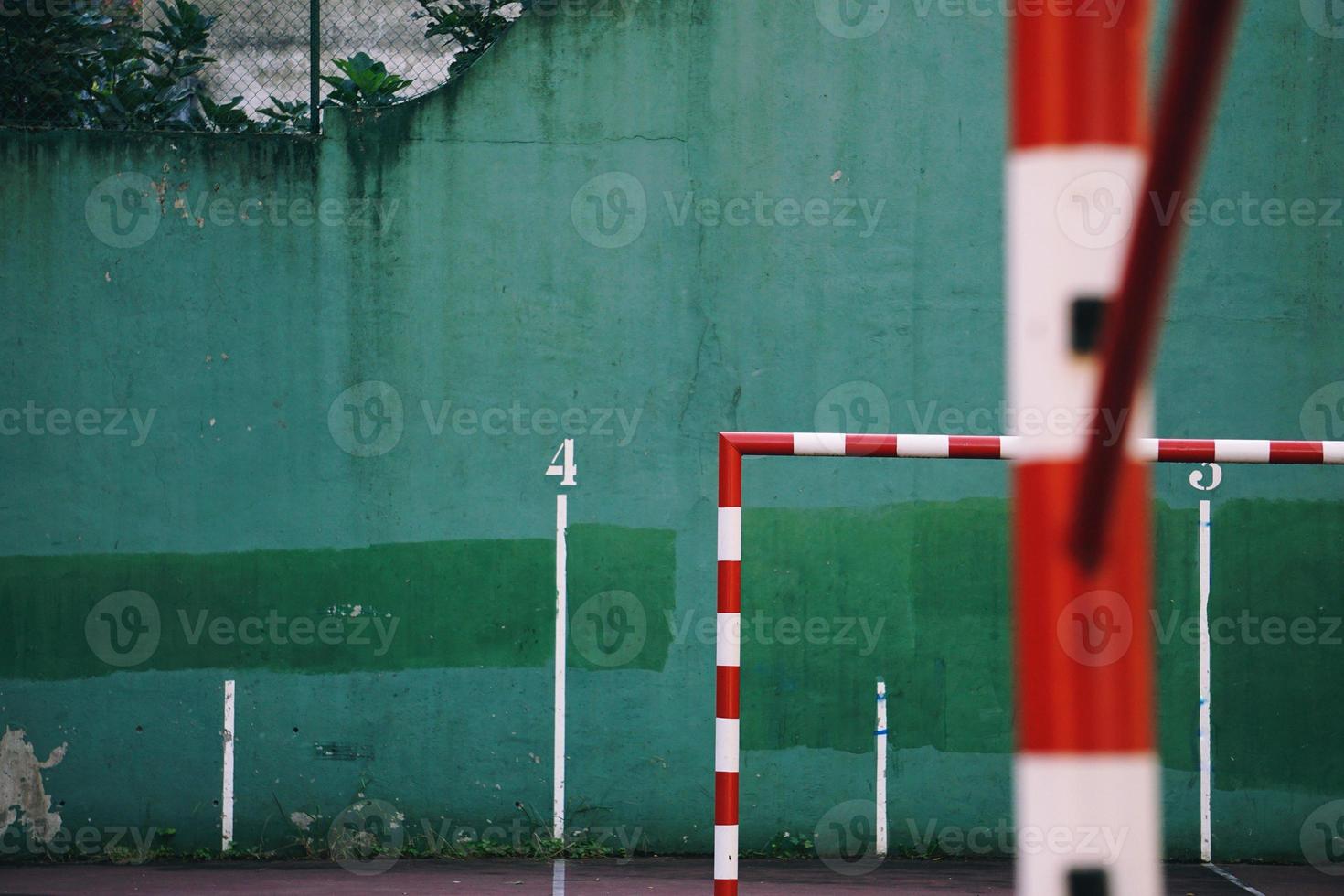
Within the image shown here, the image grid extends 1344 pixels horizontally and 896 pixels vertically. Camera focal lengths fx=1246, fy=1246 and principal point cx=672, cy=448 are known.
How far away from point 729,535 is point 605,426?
2798mm

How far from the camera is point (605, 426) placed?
7523mm

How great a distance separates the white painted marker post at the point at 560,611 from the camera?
734 cm

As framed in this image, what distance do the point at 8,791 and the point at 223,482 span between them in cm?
215

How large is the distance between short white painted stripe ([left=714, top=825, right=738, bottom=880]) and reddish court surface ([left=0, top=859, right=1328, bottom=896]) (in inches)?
71.2

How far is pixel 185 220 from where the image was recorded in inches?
296

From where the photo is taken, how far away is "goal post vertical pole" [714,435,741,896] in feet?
15.4

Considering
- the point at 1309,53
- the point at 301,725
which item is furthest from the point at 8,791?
the point at 1309,53

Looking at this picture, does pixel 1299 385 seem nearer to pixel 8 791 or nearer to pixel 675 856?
pixel 675 856

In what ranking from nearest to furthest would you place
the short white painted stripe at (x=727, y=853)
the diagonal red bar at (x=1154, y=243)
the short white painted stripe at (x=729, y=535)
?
the diagonal red bar at (x=1154, y=243) < the short white painted stripe at (x=727, y=853) < the short white painted stripe at (x=729, y=535)

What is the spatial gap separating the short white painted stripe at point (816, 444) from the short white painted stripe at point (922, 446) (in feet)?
0.86
